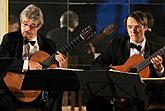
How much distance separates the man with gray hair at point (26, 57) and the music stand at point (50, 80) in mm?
233

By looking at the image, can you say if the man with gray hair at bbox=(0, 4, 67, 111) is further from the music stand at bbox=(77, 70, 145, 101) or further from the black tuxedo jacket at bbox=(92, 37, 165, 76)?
the music stand at bbox=(77, 70, 145, 101)

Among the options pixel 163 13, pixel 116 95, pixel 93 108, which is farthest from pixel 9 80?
pixel 163 13

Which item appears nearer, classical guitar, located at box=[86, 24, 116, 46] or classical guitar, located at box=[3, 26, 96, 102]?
classical guitar, located at box=[3, 26, 96, 102]

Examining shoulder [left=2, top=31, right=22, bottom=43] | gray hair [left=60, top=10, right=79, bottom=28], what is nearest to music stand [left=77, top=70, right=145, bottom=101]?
shoulder [left=2, top=31, right=22, bottom=43]

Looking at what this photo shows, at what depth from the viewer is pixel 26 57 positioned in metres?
4.66

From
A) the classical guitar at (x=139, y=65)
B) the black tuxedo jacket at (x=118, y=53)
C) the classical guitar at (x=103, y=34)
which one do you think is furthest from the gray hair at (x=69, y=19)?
the classical guitar at (x=139, y=65)

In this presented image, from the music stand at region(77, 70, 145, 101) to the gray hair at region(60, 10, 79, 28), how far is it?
2106 mm

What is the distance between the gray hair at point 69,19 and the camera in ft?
19.0

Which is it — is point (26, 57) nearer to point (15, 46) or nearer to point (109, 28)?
point (15, 46)

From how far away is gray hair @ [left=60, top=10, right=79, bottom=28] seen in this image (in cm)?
579

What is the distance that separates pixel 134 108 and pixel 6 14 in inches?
91.2

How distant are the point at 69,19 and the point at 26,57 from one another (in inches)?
51.6

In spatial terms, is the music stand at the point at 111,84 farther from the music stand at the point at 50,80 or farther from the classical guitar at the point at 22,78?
the classical guitar at the point at 22,78

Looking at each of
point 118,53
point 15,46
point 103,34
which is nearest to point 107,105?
point 118,53
